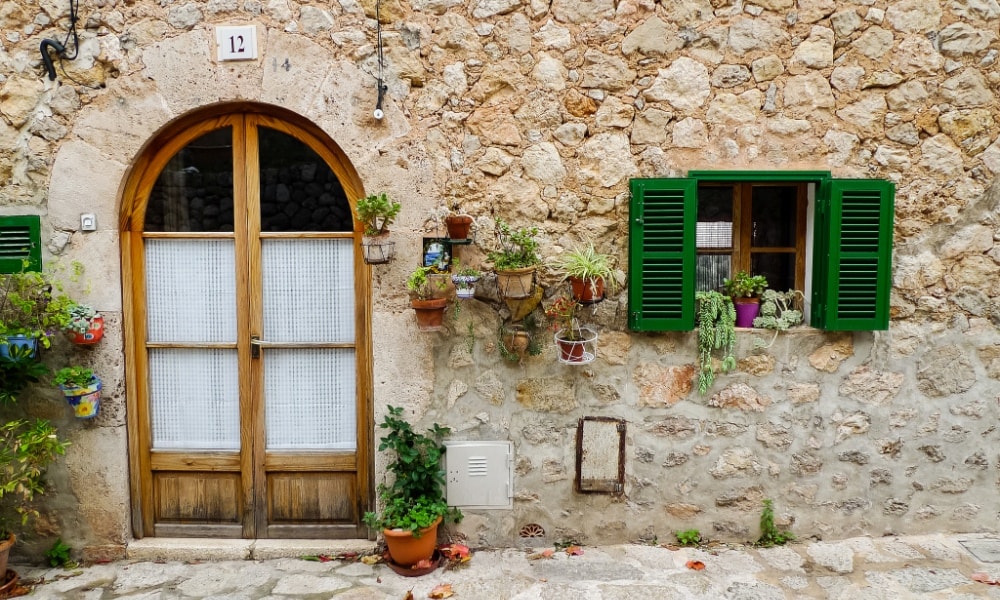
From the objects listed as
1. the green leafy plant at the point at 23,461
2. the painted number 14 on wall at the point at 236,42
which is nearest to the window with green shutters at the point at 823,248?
the painted number 14 on wall at the point at 236,42

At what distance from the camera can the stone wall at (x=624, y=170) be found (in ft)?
11.5

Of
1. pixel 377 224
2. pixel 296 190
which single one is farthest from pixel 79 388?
pixel 377 224

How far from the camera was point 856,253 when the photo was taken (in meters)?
3.53

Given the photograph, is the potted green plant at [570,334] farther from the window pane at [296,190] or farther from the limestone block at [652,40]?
the limestone block at [652,40]

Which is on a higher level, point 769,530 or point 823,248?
point 823,248

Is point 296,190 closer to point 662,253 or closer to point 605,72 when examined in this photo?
point 605,72

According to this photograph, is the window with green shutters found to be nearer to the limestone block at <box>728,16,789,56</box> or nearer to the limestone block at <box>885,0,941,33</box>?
the limestone block at <box>728,16,789,56</box>

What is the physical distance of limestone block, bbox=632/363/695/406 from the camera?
12.1 ft

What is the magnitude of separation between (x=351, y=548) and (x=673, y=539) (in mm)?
1768

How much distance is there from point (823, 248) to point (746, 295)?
46cm

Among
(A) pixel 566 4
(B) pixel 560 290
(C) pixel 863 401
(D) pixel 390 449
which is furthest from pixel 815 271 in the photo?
(D) pixel 390 449

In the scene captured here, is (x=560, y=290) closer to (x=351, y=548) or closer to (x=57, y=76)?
(x=351, y=548)

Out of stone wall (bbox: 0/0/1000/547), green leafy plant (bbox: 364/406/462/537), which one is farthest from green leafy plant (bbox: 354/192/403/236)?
green leafy plant (bbox: 364/406/462/537)

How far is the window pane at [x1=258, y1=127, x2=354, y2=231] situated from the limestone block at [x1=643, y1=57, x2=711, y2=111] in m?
1.75
